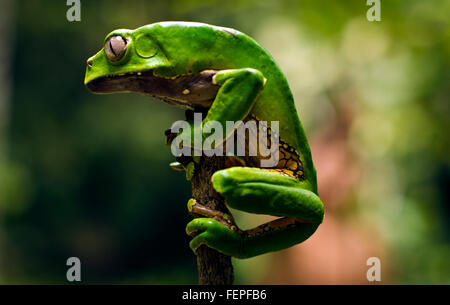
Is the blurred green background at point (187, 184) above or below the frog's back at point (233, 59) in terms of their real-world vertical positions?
above

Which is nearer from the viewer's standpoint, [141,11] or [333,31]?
[333,31]

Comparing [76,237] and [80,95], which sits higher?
[80,95]

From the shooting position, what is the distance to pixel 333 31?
16.5 ft

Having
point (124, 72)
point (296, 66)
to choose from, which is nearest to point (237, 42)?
point (124, 72)

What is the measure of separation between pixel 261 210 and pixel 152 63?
0.62 m

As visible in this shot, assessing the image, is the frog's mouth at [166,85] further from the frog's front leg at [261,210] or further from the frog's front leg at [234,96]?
the frog's front leg at [261,210]

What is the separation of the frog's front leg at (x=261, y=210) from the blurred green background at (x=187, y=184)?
3348 millimetres

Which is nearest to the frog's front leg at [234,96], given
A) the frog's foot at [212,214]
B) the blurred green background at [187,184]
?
the frog's foot at [212,214]

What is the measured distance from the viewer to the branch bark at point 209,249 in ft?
4.73

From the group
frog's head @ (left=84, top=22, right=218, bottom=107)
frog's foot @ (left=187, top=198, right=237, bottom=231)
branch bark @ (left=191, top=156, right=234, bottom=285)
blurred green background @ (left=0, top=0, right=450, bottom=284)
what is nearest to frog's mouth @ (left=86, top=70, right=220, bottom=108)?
frog's head @ (left=84, top=22, right=218, bottom=107)

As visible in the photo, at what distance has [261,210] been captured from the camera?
1.34 meters

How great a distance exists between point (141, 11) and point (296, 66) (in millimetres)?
3015

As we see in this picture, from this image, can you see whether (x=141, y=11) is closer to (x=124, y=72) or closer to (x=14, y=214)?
(x=14, y=214)

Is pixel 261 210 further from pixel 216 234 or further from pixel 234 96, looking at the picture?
pixel 234 96
